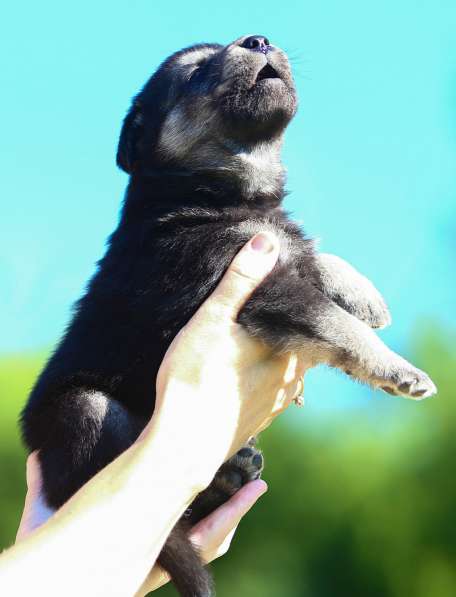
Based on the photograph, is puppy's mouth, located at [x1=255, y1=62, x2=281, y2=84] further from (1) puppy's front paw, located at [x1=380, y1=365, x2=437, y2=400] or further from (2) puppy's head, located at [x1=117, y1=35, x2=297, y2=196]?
(1) puppy's front paw, located at [x1=380, y1=365, x2=437, y2=400]

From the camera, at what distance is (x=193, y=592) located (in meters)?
3.09

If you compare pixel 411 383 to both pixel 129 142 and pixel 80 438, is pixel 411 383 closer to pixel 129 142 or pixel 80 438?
pixel 80 438

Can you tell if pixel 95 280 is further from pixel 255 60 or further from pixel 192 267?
pixel 255 60

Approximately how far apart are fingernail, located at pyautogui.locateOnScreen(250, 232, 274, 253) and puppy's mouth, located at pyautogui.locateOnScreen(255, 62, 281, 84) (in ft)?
3.25

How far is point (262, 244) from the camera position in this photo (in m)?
3.39

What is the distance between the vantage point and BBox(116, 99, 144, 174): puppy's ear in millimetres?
4152

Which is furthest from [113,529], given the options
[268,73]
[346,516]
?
[346,516]

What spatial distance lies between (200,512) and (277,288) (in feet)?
3.40

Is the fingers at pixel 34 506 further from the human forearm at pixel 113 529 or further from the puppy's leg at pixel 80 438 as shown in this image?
the human forearm at pixel 113 529

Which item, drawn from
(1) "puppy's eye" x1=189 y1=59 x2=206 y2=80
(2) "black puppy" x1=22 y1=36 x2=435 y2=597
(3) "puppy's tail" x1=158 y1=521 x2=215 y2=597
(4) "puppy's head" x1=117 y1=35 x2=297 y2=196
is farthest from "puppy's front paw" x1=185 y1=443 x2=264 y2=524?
(1) "puppy's eye" x1=189 y1=59 x2=206 y2=80

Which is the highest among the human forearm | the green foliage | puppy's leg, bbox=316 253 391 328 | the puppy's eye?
the puppy's eye

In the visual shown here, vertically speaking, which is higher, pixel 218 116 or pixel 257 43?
pixel 257 43

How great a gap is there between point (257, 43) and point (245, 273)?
1.37 metres

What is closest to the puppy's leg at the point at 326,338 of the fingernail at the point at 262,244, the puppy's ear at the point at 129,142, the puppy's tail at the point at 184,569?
the fingernail at the point at 262,244
